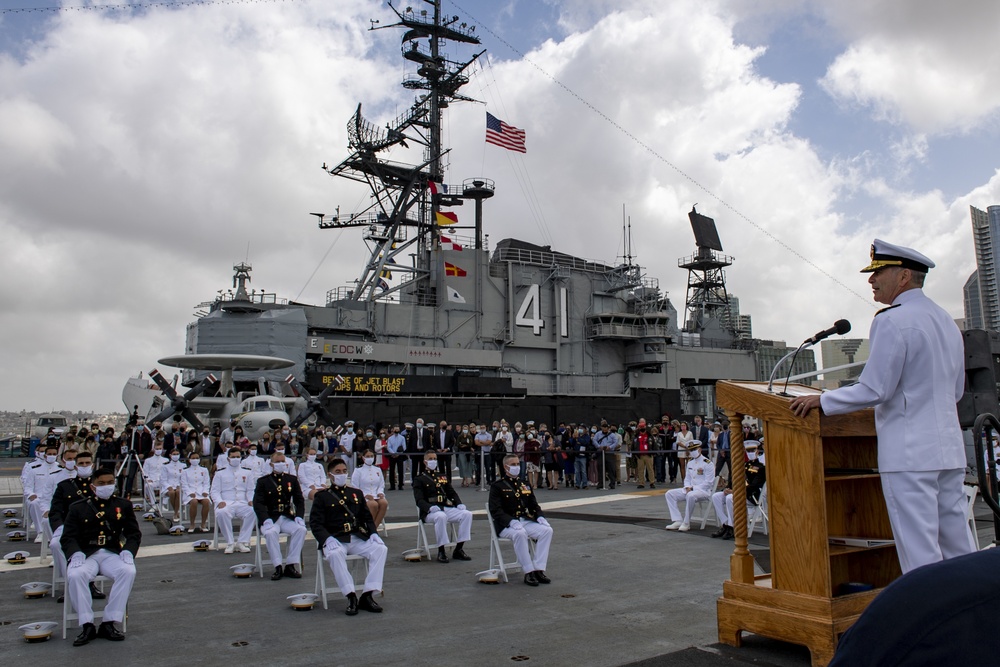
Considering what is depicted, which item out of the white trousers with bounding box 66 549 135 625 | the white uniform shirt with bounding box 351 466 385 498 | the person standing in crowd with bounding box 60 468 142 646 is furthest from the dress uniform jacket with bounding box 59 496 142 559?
the white uniform shirt with bounding box 351 466 385 498

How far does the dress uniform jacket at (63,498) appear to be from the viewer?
6848 millimetres

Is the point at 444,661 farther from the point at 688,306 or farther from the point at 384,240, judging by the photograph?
the point at 688,306

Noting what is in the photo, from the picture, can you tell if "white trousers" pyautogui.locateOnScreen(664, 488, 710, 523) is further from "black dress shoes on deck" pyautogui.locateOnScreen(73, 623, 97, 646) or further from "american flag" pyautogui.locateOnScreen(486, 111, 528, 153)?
"american flag" pyautogui.locateOnScreen(486, 111, 528, 153)

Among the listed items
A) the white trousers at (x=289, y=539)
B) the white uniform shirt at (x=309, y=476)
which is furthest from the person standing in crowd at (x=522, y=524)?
the white uniform shirt at (x=309, y=476)

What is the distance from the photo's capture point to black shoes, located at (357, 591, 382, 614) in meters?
6.33

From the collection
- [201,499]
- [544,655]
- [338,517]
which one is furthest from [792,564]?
[201,499]

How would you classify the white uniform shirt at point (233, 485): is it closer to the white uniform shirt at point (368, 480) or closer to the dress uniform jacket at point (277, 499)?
the white uniform shirt at point (368, 480)

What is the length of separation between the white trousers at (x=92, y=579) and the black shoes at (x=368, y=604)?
190cm

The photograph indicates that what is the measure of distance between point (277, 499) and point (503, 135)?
29654 millimetres

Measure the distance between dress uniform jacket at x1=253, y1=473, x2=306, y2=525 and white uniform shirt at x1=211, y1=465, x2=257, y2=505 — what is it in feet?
6.90

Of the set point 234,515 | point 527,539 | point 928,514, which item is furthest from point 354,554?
point 928,514

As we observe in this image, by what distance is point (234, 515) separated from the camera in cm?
1024

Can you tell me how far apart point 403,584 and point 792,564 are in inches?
172

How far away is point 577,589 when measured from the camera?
23.2 ft
